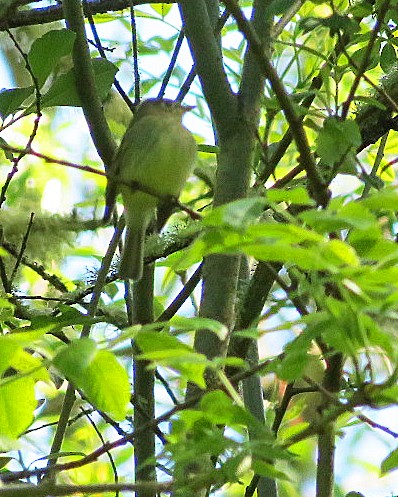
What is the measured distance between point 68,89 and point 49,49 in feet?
0.73

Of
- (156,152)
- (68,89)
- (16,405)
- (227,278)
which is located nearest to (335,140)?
(227,278)

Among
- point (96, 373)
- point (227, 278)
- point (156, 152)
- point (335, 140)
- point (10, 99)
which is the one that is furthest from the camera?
point (156, 152)

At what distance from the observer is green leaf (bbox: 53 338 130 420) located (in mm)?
981

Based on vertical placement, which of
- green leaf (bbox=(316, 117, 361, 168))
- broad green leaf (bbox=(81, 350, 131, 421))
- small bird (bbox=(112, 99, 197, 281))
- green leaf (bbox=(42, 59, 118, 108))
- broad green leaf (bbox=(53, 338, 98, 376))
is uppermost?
small bird (bbox=(112, 99, 197, 281))

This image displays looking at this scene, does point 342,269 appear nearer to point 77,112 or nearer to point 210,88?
point 210,88

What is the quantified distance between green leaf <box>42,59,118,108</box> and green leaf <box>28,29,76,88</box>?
157 millimetres

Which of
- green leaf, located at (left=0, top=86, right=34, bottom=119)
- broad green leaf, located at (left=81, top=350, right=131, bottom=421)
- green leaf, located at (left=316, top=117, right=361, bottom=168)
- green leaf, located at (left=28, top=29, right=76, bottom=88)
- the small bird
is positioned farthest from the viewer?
the small bird

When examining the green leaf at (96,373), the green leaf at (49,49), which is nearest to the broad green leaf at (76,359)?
the green leaf at (96,373)

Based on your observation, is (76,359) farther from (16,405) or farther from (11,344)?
(16,405)

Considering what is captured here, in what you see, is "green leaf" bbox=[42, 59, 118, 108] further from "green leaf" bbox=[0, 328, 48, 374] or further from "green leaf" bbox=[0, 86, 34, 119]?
"green leaf" bbox=[0, 328, 48, 374]

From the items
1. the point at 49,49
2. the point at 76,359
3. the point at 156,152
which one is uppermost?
the point at 156,152

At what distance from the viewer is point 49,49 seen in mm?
1794

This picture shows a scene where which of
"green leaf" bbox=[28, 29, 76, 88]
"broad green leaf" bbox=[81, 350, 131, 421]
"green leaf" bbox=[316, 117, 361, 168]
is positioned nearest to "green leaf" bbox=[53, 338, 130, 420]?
"broad green leaf" bbox=[81, 350, 131, 421]

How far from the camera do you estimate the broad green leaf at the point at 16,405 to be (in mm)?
1146
